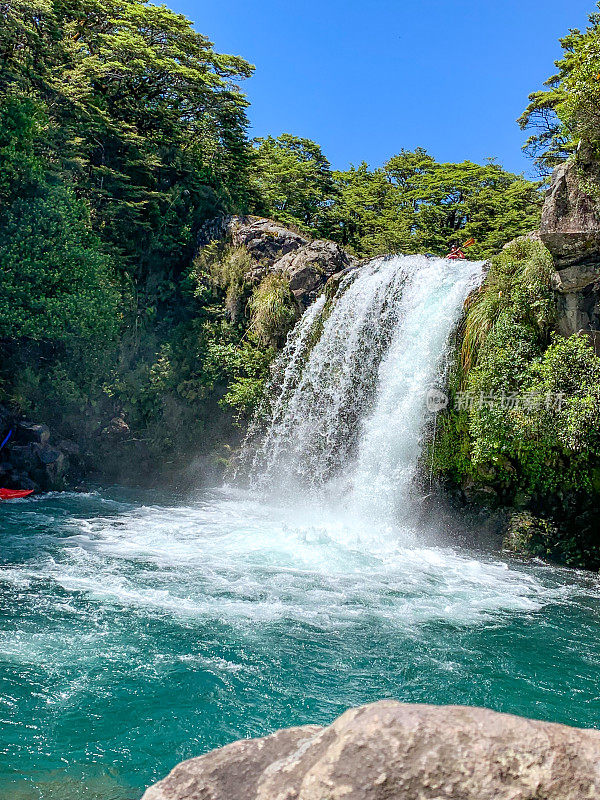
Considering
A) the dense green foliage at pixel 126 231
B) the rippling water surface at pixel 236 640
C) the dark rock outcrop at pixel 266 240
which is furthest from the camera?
the dark rock outcrop at pixel 266 240

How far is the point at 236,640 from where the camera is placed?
7.25 meters

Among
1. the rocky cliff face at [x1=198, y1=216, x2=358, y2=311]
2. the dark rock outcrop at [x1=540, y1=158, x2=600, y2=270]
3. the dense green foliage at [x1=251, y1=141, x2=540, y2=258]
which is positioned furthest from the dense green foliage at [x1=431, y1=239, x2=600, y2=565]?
the dense green foliage at [x1=251, y1=141, x2=540, y2=258]

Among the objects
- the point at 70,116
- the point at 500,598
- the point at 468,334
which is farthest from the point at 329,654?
the point at 70,116

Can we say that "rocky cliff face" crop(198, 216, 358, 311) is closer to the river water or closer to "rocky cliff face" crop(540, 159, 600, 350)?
the river water

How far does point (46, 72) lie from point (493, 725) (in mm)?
19419

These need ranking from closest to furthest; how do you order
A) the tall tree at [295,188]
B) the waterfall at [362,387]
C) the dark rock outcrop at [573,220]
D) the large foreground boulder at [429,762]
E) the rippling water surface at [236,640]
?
1. the large foreground boulder at [429,762]
2. the rippling water surface at [236,640]
3. the dark rock outcrop at [573,220]
4. the waterfall at [362,387]
5. the tall tree at [295,188]

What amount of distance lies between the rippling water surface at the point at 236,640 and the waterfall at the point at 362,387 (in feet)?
8.27

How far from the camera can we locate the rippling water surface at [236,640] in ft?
17.6

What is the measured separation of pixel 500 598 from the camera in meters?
9.23

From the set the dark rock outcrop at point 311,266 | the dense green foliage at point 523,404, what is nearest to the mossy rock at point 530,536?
the dense green foliage at point 523,404

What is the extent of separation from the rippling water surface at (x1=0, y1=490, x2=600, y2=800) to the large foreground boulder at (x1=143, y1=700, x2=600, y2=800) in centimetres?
307

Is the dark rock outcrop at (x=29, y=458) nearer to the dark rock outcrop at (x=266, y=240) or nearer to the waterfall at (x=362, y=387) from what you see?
the waterfall at (x=362, y=387)

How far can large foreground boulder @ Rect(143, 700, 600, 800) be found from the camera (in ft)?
6.26

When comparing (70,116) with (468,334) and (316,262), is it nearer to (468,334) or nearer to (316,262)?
(316,262)
